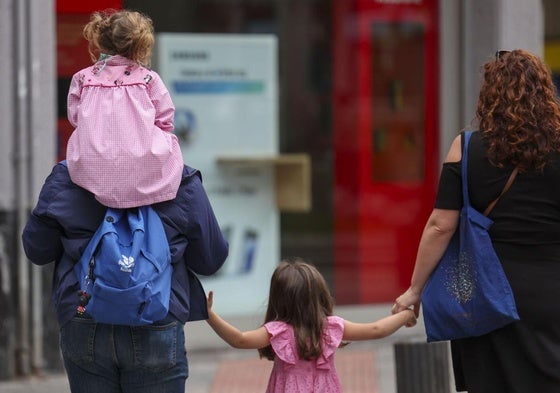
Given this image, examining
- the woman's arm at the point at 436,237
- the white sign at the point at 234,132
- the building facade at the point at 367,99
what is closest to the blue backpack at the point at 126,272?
the woman's arm at the point at 436,237

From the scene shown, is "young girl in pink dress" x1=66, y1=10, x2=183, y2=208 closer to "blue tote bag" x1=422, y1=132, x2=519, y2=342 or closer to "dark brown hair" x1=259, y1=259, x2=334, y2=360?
"dark brown hair" x1=259, y1=259, x2=334, y2=360

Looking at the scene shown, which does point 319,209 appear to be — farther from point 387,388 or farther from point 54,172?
point 54,172

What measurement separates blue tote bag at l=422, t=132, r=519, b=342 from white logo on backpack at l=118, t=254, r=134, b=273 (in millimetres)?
1242

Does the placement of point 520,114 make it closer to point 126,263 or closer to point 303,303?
point 303,303

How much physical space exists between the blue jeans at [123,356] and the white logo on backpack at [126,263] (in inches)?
9.3

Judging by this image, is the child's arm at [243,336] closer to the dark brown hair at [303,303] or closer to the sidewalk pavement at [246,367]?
the dark brown hair at [303,303]

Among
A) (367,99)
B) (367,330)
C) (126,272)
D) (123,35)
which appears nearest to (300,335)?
(367,330)

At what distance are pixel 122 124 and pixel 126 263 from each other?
474 millimetres

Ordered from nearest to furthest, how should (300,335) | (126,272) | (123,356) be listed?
(126,272)
(123,356)
(300,335)

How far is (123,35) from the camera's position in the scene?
3922 mm

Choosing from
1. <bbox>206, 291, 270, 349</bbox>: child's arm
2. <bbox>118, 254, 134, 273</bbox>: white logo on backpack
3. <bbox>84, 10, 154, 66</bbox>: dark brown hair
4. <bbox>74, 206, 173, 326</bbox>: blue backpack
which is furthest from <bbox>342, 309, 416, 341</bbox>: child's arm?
<bbox>84, 10, 154, 66</bbox>: dark brown hair

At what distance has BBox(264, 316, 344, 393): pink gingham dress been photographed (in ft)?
14.1

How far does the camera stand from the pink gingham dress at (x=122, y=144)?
12.4ft

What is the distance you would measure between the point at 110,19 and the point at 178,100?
4.89 m
